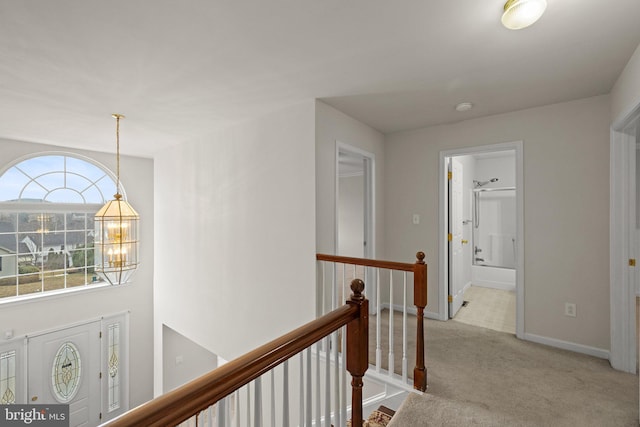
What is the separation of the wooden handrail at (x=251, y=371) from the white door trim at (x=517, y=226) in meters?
2.41

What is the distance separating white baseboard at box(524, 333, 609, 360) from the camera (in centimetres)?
257

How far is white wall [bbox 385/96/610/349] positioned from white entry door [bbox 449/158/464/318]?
0.56 meters

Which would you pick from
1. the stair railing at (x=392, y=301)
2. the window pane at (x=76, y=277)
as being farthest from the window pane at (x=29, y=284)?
the stair railing at (x=392, y=301)

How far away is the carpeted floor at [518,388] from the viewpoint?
72.5 inches

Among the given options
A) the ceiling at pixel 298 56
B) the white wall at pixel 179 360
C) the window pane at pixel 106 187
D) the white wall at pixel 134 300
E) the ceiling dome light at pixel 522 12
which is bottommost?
the white wall at pixel 179 360

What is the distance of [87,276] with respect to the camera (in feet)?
15.8

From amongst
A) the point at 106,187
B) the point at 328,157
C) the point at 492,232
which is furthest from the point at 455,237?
the point at 106,187

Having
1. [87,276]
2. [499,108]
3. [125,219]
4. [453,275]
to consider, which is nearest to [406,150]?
[499,108]

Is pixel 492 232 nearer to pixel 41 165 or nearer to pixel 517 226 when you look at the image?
pixel 517 226

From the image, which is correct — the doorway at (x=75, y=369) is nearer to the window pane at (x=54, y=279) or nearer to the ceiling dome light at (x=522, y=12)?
the window pane at (x=54, y=279)

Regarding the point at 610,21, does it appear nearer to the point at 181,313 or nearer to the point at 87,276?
the point at 181,313

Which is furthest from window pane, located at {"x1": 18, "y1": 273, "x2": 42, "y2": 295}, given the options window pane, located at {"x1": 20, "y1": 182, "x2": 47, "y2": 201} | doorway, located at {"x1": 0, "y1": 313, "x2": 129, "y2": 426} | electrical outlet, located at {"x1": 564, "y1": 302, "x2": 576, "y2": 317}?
electrical outlet, located at {"x1": 564, "y1": 302, "x2": 576, "y2": 317}

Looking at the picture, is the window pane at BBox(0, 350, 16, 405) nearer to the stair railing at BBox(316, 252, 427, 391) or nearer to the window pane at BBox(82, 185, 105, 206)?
the window pane at BBox(82, 185, 105, 206)

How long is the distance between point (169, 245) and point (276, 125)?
2970 mm
